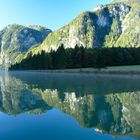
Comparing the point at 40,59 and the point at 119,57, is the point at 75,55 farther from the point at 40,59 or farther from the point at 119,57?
the point at 40,59

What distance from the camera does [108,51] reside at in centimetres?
11694

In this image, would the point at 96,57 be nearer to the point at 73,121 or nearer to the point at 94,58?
the point at 94,58

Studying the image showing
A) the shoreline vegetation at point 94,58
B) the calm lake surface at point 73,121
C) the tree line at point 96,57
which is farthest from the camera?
the tree line at point 96,57

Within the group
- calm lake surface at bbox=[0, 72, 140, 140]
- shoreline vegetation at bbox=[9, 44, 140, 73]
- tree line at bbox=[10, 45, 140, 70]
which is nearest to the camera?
calm lake surface at bbox=[0, 72, 140, 140]

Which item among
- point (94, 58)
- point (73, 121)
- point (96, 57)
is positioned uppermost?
point (96, 57)

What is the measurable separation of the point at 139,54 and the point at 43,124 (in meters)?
106

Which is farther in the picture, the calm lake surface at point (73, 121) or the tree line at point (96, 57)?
the tree line at point (96, 57)

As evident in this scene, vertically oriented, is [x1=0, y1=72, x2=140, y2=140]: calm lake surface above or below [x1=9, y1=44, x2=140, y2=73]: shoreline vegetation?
below

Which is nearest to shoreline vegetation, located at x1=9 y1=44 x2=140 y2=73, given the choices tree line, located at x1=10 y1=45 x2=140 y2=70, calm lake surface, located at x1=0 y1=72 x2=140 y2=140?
tree line, located at x1=10 y1=45 x2=140 y2=70

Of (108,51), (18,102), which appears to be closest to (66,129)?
(18,102)

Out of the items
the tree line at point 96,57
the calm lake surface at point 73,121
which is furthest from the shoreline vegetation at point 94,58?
the calm lake surface at point 73,121

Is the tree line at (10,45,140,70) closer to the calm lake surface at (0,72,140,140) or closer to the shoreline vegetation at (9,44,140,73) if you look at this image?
the shoreline vegetation at (9,44,140,73)

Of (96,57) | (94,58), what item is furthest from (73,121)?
(94,58)

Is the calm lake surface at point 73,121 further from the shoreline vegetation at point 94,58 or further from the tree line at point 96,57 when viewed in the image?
the tree line at point 96,57
